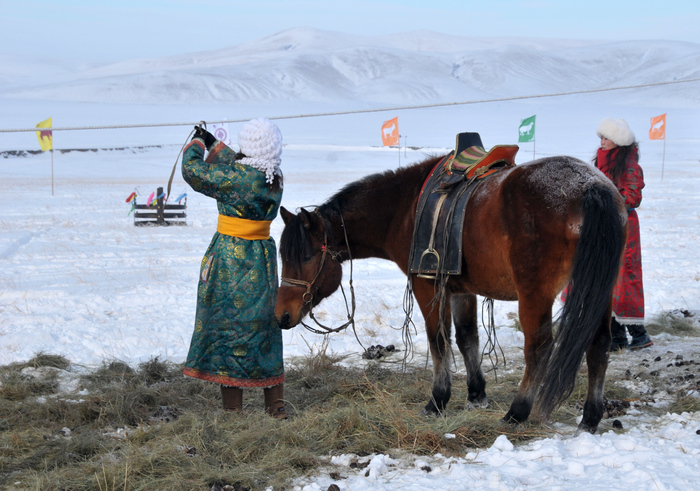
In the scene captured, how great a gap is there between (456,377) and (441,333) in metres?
1.05

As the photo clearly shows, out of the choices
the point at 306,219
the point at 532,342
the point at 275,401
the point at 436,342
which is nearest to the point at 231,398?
the point at 275,401

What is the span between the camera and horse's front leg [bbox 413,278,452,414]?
143 inches

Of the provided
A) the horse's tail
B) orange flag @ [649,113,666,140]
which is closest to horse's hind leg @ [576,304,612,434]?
the horse's tail

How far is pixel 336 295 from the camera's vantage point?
744cm

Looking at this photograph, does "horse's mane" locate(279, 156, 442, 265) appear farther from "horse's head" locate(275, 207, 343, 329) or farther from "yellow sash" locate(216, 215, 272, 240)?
"yellow sash" locate(216, 215, 272, 240)

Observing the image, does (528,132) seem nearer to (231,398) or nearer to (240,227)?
(240,227)

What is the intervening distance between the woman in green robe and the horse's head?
122mm

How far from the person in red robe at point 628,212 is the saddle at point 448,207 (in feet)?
5.39

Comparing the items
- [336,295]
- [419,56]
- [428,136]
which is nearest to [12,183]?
[336,295]

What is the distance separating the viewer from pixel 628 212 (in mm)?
4977

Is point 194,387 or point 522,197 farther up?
point 522,197

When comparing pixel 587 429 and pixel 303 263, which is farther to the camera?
pixel 303 263

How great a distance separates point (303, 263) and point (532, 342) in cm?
143

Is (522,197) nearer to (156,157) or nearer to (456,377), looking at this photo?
(456,377)
